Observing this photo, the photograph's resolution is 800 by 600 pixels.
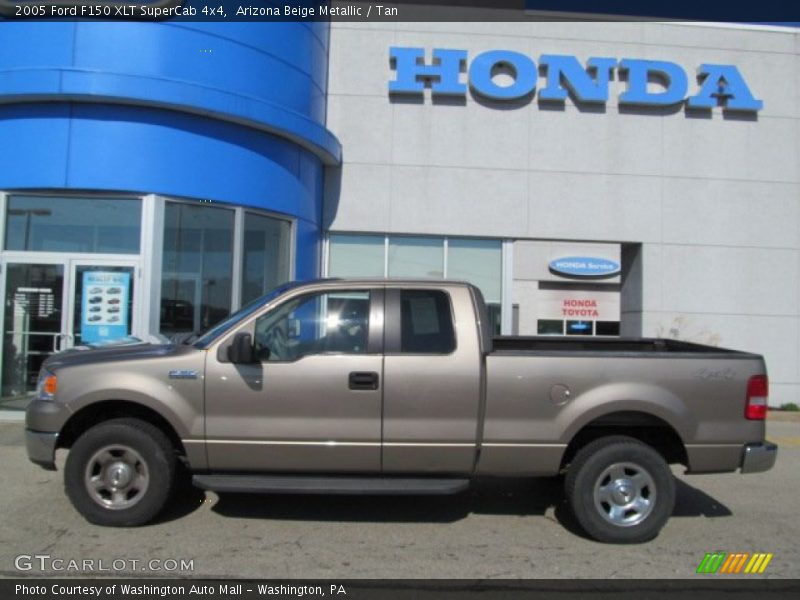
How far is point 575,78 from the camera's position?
12469 millimetres

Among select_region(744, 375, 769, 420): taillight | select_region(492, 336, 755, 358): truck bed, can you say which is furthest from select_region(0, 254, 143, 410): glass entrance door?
select_region(744, 375, 769, 420): taillight

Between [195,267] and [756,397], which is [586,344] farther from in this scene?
[195,267]

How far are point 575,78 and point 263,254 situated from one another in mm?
6782

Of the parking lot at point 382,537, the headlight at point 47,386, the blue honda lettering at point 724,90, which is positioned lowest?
the parking lot at point 382,537

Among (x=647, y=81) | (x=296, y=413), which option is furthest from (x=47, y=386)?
(x=647, y=81)

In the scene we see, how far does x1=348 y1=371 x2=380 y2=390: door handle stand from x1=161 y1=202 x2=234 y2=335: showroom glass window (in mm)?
5497

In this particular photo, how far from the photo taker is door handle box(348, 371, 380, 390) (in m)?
4.80

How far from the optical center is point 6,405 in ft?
31.1

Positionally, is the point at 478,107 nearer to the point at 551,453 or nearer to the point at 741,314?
the point at 741,314

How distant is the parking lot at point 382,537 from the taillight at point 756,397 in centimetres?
100

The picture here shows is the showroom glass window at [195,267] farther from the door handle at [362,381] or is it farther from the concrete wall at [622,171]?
the door handle at [362,381]

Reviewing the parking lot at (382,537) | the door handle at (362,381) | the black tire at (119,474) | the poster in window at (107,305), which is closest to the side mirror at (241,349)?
the door handle at (362,381)

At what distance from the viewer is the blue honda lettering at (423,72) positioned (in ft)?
40.1

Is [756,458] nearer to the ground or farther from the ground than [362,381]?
nearer to the ground
